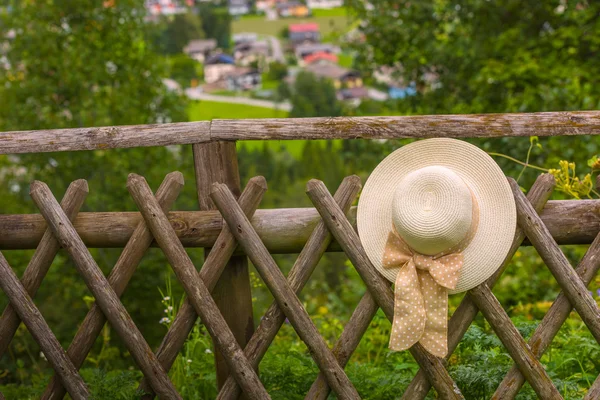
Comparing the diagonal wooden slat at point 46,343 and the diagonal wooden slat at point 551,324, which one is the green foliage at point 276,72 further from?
the diagonal wooden slat at point 551,324

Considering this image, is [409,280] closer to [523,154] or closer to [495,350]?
[495,350]

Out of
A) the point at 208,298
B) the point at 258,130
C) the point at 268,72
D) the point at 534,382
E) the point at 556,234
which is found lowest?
the point at 268,72

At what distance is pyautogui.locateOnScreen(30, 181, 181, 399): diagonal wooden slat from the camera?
3078 mm

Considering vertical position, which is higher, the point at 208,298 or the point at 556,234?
the point at 556,234

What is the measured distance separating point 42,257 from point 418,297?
142 cm

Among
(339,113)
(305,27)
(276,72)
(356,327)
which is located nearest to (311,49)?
(276,72)

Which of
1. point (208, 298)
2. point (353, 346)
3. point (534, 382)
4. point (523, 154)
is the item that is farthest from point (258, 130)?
point (523, 154)

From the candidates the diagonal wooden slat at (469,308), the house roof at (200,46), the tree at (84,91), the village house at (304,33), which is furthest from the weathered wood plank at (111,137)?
the village house at (304,33)

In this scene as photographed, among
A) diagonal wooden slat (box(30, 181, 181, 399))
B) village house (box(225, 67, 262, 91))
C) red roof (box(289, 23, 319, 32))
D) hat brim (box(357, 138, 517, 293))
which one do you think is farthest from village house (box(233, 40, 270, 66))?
hat brim (box(357, 138, 517, 293))

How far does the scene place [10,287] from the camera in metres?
3.16

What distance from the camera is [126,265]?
3.08 m

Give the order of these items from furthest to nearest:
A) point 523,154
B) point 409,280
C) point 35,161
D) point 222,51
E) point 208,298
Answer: point 222,51
point 35,161
point 523,154
point 208,298
point 409,280

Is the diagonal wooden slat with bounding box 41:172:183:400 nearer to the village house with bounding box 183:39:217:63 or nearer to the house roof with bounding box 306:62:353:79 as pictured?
the house roof with bounding box 306:62:353:79

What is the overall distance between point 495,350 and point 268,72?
25.6m
